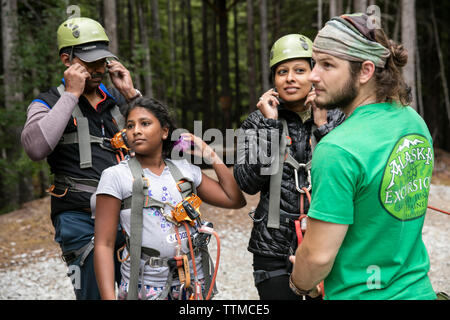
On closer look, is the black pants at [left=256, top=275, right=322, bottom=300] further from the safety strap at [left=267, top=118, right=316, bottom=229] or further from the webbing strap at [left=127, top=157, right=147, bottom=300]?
the webbing strap at [left=127, top=157, right=147, bottom=300]

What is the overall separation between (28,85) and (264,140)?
10.6 metres

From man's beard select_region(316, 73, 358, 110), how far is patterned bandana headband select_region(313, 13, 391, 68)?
0.31 ft

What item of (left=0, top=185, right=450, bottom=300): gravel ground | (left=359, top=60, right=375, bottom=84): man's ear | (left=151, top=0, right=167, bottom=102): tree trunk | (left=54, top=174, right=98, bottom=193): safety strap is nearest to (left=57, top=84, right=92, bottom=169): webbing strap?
(left=54, top=174, right=98, bottom=193): safety strap

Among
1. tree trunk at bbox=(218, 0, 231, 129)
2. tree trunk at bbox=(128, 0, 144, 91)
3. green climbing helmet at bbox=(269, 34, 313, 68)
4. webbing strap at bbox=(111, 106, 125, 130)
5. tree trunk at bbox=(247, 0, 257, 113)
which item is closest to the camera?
green climbing helmet at bbox=(269, 34, 313, 68)

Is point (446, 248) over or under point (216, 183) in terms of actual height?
under

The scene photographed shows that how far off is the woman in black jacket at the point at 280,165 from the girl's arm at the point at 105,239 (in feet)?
2.84

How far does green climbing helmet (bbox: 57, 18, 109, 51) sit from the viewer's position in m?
3.24

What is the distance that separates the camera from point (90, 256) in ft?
10.4

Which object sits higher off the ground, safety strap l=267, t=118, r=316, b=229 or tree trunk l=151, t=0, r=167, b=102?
tree trunk l=151, t=0, r=167, b=102

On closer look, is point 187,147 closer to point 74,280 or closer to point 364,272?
point 74,280

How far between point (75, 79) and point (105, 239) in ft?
4.13

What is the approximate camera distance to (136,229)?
2.54 metres
